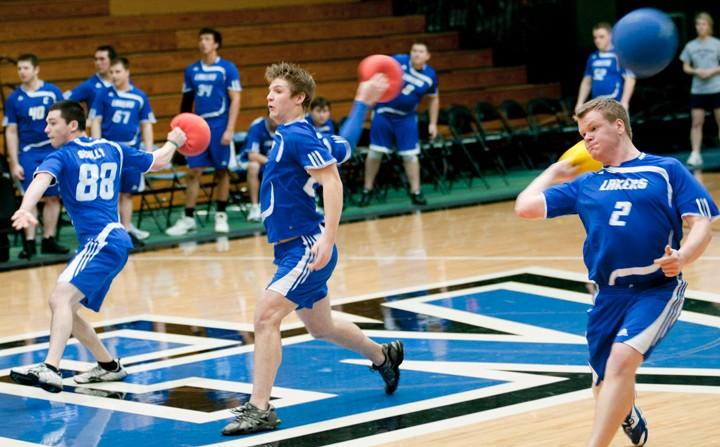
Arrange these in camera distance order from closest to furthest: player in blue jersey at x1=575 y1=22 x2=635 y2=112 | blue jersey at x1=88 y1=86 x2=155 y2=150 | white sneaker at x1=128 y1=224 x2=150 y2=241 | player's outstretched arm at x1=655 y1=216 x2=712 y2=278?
player's outstretched arm at x1=655 y1=216 x2=712 y2=278 < blue jersey at x1=88 y1=86 x2=155 y2=150 < white sneaker at x1=128 y1=224 x2=150 y2=241 < player in blue jersey at x1=575 y1=22 x2=635 y2=112

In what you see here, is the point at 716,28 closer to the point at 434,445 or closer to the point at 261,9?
the point at 261,9

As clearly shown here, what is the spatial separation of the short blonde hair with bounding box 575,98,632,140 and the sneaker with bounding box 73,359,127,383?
3.48 meters

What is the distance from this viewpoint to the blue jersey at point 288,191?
6.15 metres

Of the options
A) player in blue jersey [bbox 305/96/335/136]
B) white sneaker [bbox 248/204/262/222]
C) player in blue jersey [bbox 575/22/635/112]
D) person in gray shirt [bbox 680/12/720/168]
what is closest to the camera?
player in blue jersey [bbox 305/96/335/136]

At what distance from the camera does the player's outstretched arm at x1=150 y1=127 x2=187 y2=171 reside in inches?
295

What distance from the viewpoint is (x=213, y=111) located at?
46.2 ft

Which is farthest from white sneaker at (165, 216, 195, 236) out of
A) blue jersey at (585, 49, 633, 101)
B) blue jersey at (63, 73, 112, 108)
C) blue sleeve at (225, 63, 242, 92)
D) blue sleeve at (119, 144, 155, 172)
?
blue sleeve at (119, 144, 155, 172)

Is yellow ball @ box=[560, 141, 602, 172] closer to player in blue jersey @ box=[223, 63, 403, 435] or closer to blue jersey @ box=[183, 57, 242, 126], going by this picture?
player in blue jersey @ box=[223, 63, 403, 435]

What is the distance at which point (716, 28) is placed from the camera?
19.5m

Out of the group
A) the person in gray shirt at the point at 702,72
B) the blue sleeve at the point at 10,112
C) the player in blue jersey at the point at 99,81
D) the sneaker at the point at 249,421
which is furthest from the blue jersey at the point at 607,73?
the sneaker at the point at 249,421

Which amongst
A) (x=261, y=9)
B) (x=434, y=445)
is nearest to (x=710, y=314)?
(x=434, y=445)

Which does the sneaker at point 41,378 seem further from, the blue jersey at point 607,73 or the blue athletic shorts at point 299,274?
the blue jersey at point 607,73

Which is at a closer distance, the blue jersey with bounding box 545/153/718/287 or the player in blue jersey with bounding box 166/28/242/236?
the blue jersey with bounding box 545/153/718/287

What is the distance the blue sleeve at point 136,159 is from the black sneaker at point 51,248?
561 centimetres
